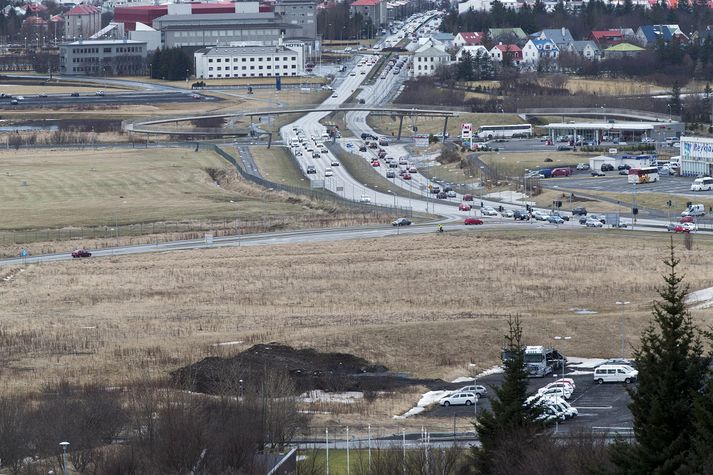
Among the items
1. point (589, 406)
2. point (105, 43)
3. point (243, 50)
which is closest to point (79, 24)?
point (105, 43)

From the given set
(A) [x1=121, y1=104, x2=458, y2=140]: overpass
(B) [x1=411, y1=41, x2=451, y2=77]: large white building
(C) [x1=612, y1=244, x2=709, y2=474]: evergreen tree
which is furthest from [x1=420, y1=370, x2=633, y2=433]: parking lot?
(B) [x1=411, y1=41, x2=451, y2=77]: large white building

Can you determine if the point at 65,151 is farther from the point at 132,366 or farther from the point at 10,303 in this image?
the point at 132,366

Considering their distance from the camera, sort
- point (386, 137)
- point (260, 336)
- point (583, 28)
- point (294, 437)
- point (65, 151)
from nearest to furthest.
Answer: point (294, 437) → point (260, 336) → point (65, 151) → point (386, 137) → point (583, 28)

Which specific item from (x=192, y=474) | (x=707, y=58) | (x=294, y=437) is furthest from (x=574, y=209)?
(x=707, y=58)

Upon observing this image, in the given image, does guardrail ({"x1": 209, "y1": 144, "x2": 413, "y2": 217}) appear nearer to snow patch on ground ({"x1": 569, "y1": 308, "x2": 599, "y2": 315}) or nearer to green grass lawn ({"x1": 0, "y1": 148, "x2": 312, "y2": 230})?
green grass lawn ({"x1": 0, "y1": 148, "x2": 312, "y2": 230})

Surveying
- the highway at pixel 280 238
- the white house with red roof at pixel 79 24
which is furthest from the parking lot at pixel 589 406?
the white house with red roof at pixel 79 24

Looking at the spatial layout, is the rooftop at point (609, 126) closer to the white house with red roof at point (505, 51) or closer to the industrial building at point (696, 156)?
the industrial building at point (696, 156)

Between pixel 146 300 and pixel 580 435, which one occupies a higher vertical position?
pixel 580 435

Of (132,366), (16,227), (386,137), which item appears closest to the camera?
(132,366)
